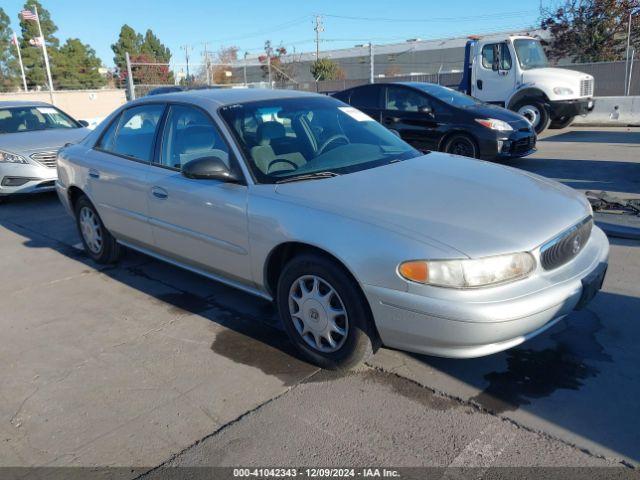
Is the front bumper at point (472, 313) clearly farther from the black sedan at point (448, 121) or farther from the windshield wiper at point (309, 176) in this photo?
the black sedan at point (448, 121)

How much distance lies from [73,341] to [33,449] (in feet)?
4.06

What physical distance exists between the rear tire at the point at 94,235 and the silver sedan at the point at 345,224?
1.37 feet

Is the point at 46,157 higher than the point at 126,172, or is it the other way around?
the point at 126,172

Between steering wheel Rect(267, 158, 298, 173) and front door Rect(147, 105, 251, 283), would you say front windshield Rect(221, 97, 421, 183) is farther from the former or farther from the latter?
front door Rect(147, 105, 251, 283)

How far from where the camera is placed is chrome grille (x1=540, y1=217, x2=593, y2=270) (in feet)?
9.55

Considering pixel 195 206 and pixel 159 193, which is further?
pixel 159 193

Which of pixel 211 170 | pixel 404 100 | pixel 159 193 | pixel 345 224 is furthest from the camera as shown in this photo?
pixel 404 100

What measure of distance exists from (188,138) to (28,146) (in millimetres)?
5398

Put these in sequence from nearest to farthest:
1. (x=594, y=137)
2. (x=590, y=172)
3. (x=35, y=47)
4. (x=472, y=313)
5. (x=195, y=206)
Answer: (x=472, y=313)
(x=195, y=206)
(x=590, y=172)
(x=594, y=137)
(x=35, y=47)

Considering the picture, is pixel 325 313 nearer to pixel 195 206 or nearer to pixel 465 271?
pixel 465 271

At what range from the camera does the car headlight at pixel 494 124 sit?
8.86m

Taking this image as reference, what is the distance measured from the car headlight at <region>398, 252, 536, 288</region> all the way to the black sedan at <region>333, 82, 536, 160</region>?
6380 mm

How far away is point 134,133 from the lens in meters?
4.75

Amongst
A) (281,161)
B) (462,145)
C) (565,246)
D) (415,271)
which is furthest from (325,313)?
(462,145)
